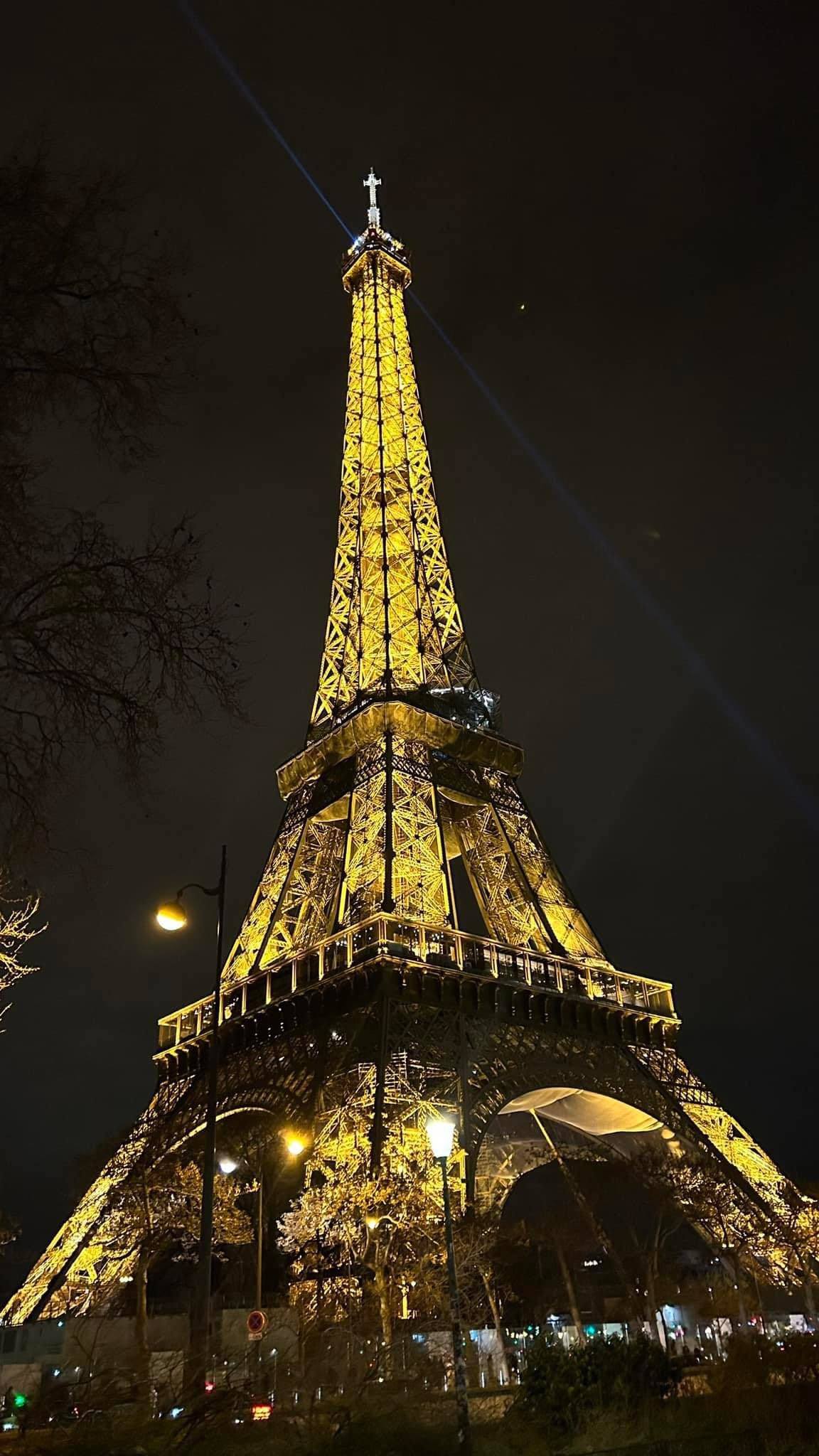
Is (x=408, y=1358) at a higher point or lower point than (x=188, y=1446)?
higher

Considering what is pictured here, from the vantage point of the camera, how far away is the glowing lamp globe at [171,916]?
1719 centimetres

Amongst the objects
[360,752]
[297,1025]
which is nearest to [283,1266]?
[297,1025]

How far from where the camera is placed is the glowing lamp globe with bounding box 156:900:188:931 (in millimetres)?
17188

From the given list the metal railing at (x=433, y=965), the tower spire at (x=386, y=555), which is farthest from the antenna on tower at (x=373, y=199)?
the metal railing at (x=433, y=965)

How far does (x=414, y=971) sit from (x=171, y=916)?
1511 centimetres

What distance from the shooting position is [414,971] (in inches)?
1229

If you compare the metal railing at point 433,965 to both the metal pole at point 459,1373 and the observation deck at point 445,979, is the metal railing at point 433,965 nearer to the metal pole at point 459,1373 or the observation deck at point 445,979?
the observation deck at point 445,979

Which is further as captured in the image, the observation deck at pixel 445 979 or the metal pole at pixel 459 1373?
the observation deck at pixel 445 979

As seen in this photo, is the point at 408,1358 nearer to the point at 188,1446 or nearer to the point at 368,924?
the point at 188,1446

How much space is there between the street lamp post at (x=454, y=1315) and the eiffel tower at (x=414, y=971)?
1173 cm

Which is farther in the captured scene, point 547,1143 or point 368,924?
point 547,1143

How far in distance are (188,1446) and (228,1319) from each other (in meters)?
18.8

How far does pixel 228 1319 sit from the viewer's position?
25.5 meters

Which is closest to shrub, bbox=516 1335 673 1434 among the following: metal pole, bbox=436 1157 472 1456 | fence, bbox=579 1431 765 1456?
metal pole, bbox=436 1157 472 1456
